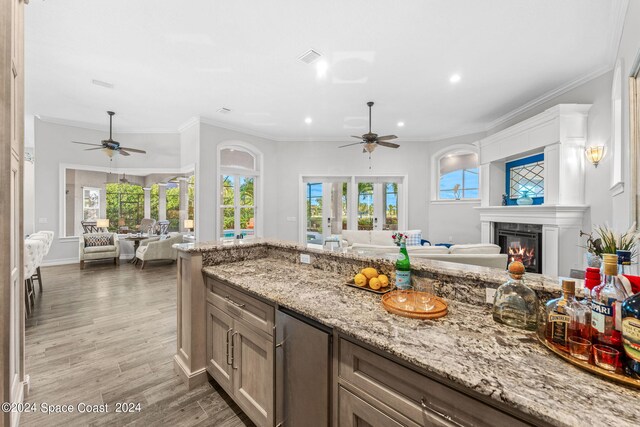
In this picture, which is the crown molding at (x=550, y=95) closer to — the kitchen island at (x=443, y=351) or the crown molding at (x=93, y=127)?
the kitchen island at (x=443, y=351)

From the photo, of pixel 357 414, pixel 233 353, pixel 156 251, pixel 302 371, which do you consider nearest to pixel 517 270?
pixel 357 414

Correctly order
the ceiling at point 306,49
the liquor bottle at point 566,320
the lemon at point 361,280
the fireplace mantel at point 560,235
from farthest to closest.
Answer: the fireplace mantel at point 560,235 → the ceiling at point 306,49 → the lemon at point 361,280 → the liquor bottle at point 566,320

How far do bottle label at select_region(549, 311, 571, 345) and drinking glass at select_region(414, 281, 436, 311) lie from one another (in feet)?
1.35

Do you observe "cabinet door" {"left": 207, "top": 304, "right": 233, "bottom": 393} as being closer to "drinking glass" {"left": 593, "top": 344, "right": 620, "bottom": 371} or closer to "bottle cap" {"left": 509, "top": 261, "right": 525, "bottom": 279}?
"bottle cap" {"left": 509, "top": 261, "right": 525, "bottom": 279}

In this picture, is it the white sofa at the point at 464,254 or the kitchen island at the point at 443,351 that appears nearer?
the kitchen island at the point at 443,351

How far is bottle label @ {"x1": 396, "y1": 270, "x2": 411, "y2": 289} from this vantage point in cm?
143

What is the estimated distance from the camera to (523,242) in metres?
4.73

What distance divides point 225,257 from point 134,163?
6.04 m

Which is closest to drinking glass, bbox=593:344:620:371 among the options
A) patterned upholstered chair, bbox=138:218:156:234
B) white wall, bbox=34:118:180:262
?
white wall, bbox=34:118:180:262

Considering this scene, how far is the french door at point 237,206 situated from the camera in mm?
6273

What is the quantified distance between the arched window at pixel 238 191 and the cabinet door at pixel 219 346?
4203mm

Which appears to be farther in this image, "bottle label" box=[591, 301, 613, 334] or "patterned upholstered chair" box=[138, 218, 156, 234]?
"patterned upholstered chair" box=[138, 218, 156, 234]

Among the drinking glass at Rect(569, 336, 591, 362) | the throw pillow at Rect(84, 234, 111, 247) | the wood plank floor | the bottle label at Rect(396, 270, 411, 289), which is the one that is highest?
the bottle label at Rect(396, 270, 411, 289)

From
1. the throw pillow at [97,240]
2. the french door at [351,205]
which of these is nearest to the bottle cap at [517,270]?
the french door at [351,205]
